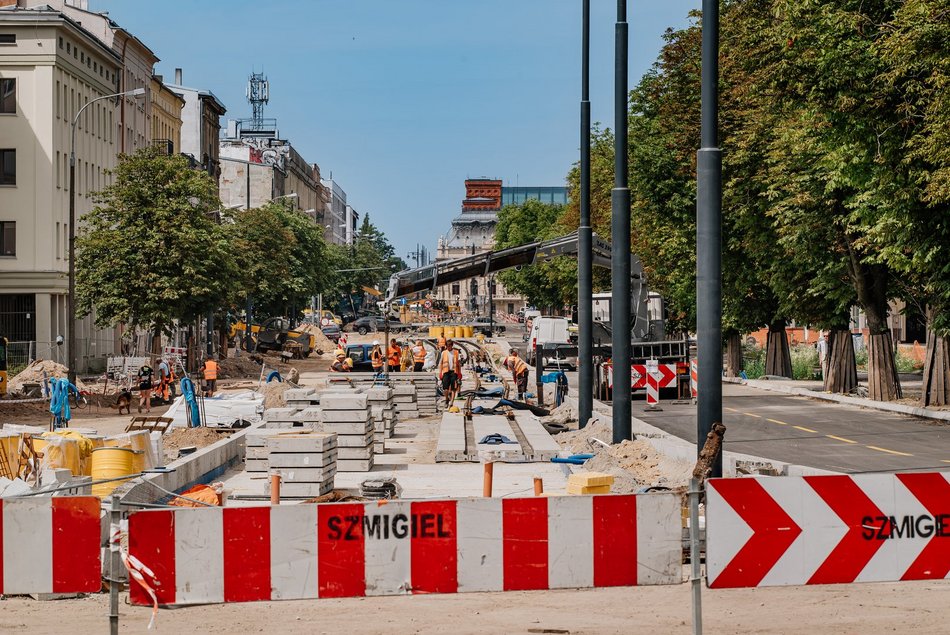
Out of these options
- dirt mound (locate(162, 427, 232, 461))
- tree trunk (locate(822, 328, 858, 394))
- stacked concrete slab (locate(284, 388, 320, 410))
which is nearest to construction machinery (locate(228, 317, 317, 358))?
tree trunk (locate(822, 328, 858, 394))

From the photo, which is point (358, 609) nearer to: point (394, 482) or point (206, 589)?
point (206, 589)

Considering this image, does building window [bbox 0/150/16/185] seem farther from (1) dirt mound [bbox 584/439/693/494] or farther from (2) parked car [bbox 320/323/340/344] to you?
(1) dirt mound [bbox 584/439/693/494]

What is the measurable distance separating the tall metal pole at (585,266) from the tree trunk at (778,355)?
27.1 metres

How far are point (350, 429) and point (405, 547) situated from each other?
43.0 ft

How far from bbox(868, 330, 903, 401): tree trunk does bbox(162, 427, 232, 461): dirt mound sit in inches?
697

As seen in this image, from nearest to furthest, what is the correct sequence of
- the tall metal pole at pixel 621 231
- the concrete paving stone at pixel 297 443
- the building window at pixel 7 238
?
1. the concrete paving stone at pixel 297 443
2. the tall metal pole at pixel 621 231
3. the building window at pixel 7 238

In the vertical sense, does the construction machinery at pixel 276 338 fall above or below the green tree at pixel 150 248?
below

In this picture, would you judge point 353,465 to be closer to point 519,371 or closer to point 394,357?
point 519,371

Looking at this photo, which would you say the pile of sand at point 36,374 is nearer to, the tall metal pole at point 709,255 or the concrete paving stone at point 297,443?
the concrete paving stone at point 297,443

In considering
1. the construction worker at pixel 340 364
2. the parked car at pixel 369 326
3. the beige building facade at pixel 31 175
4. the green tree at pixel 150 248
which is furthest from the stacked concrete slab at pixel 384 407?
the parked car at pixel 369 326

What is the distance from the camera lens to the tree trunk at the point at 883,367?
37.1 m

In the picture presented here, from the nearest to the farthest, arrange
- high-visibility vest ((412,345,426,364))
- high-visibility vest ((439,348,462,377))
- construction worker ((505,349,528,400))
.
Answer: high-visibility vest ((439,348,462,377)), construction worker ((505,349,528,400)), high-visibility vest ((412,345,426,364))

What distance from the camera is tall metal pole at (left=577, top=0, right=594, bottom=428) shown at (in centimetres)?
2650

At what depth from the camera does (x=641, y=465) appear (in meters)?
20.7
